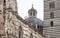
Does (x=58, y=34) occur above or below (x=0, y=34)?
below

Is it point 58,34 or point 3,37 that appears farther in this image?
point 58,34

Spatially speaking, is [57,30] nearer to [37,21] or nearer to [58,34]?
[58,34]

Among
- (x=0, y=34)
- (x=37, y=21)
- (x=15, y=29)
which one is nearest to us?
(x=0, y=34)

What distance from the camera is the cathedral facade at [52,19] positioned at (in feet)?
106

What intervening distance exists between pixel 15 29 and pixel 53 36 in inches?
251

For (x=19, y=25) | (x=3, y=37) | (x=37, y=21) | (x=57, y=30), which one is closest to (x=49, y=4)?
(x=57, y=30)

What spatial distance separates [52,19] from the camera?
32.7 m

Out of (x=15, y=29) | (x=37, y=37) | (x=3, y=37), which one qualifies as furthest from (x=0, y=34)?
(x=37, y=37)

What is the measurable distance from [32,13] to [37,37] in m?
17.3

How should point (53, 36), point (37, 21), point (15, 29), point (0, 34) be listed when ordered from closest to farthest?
1. point (0, 34)
2. point (15, 29)
3. point (53, 36)
4. point (37, 21)

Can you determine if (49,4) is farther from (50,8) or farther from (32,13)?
(32,13)

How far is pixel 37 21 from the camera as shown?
46.9 metres

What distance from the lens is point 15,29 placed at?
26969 mm

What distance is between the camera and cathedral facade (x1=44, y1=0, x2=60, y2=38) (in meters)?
32.2
